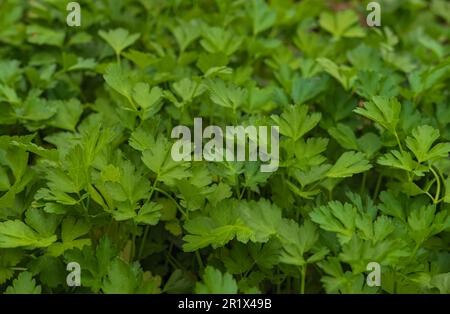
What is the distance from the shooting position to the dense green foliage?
1.17 m

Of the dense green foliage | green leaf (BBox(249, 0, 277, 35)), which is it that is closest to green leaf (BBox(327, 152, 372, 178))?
the dense green foliage

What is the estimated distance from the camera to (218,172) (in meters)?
1.26

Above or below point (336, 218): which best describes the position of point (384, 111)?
above

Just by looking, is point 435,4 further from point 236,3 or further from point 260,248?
point 260,248

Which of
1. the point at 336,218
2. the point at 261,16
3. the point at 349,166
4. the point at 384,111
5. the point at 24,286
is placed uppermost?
the point at 261,16

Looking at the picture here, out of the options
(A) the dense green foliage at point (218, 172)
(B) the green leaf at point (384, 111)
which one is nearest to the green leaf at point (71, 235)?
(A) the dense green foliage at point (218, 172)

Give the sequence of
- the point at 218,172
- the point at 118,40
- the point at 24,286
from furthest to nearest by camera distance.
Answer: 1. the point at 118,40
2. the point at 218,172
3. the point at 24,286

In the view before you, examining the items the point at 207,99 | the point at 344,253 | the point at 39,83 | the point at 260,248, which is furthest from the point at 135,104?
the point at 344,253

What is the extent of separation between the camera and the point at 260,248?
4.00ft

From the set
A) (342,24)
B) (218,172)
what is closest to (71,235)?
(218,172)

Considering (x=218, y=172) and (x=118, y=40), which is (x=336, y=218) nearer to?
(x=218, y=172)

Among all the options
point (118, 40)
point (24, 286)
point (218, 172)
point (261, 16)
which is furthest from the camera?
point (261, 16)

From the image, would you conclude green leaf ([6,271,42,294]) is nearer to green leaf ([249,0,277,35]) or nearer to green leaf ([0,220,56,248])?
green leaf ([0,220,56,248])
